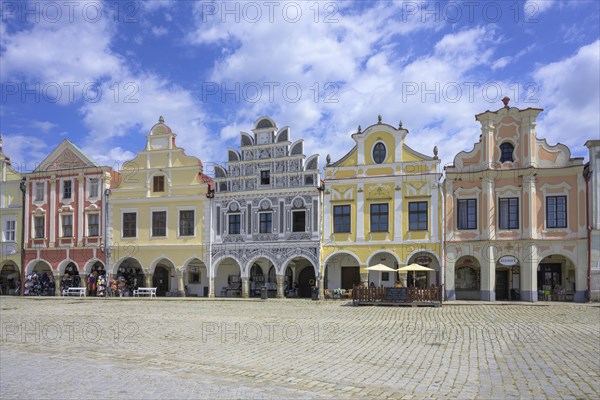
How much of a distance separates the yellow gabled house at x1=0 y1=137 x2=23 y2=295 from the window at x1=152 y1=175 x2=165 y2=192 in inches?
437

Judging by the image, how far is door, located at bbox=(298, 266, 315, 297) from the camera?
37.3 m

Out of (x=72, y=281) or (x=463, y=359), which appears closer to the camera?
(x=463, y=359)

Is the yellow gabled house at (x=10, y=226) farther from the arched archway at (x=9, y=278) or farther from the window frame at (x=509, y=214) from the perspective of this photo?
the window frame at (x=509, y=214)

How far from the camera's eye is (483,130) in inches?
1282

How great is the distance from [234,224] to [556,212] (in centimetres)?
1914

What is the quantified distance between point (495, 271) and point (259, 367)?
81.5 feet

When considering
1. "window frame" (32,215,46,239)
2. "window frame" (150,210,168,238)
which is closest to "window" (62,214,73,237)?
"window frame" (32,215,46,239)

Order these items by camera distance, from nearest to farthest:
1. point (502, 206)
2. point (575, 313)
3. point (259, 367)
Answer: point (259, 367)
point (575, 313)
point (502, 206)

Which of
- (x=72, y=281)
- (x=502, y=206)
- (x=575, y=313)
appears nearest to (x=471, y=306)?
(x=575, y=313)

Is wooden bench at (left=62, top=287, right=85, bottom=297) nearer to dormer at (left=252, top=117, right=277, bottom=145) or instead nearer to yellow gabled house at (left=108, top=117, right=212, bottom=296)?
yellow gabled house at (left=108, top=117, right=212, bottom=296)

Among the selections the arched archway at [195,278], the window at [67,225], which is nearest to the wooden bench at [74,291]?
the window at [67,225]

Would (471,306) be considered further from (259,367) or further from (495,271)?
(259,367)

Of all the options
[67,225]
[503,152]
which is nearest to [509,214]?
[503,152]

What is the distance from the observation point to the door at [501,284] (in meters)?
33.2
